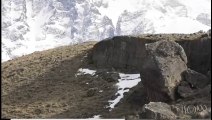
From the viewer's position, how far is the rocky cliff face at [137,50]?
26734 mm

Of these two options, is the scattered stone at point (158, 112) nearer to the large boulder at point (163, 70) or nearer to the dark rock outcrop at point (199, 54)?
the large boulder at point (163, 70)

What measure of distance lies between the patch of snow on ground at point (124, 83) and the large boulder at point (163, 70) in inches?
119

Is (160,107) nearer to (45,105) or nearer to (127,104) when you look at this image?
(127,104)

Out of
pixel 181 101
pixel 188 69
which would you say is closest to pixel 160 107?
pixel 181 101

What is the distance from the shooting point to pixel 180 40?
28750 mm

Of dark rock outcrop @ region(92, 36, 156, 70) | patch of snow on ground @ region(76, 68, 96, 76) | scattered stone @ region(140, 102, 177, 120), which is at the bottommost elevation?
scattered stone @ region(140, 102, 177, 120)

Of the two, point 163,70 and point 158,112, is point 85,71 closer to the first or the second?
point 163,70

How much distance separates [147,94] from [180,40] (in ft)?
14.6

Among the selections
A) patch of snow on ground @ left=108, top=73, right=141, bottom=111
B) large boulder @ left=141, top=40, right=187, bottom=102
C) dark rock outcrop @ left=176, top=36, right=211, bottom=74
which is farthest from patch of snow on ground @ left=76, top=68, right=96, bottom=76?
large boulder @ left=141, top=40, right=187, bottom=102

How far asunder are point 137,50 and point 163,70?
739cm

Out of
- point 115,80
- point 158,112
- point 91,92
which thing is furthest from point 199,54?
point 158,112

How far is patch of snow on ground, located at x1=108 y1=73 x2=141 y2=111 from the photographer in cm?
2767

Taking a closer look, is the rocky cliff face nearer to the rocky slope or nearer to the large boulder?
the rocky slope

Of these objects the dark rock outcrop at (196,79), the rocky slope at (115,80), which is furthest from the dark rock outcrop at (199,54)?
the dark rock outcrop at (196,79)
